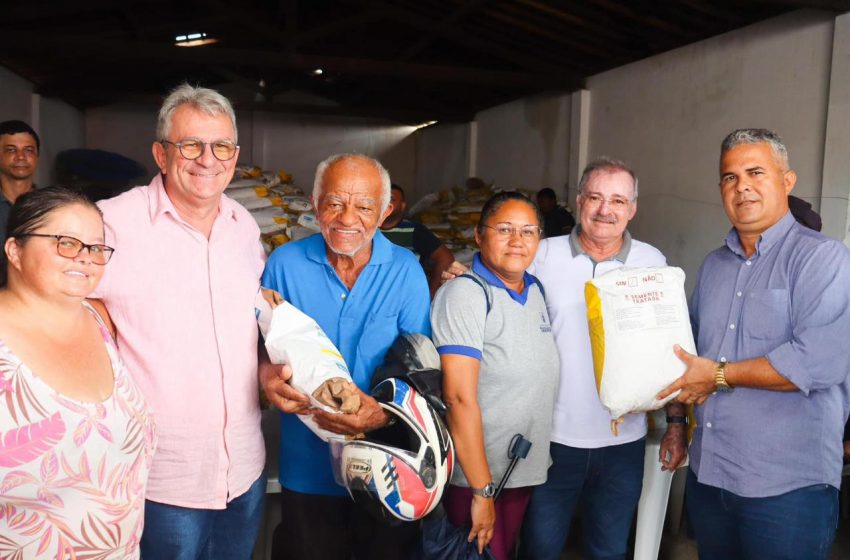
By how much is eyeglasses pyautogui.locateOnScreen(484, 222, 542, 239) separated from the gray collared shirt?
587 millimetres

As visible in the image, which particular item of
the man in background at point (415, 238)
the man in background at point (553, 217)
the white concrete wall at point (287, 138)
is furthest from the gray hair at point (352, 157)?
the white concrete wall at point (287, 138)

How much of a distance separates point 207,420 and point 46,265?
1.84 ft

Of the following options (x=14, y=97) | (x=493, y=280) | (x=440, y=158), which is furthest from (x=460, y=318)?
(x=440, y=158)

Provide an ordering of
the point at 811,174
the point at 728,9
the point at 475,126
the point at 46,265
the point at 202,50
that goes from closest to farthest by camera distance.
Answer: the point at 46,265
the point at 811,174
the point at 728,9
the point at 202,50
the point at 475,126

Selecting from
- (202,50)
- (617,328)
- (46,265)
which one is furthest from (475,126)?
(46,265)

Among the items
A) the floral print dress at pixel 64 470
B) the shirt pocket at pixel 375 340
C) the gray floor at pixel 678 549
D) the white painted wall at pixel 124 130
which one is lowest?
the gray floor at pixel 678 549

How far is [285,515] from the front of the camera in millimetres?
1854

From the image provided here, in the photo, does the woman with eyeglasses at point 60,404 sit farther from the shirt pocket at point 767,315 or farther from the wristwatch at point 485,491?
the shirt pocket at point 767,315

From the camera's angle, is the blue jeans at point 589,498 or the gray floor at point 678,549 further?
the gray floor at point 678,549

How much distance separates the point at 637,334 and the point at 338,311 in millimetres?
868

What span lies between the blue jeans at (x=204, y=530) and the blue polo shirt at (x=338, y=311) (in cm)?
14

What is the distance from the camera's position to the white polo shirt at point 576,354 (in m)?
2.04

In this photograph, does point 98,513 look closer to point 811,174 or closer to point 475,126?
point 811,174

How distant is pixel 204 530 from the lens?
1661 mm
